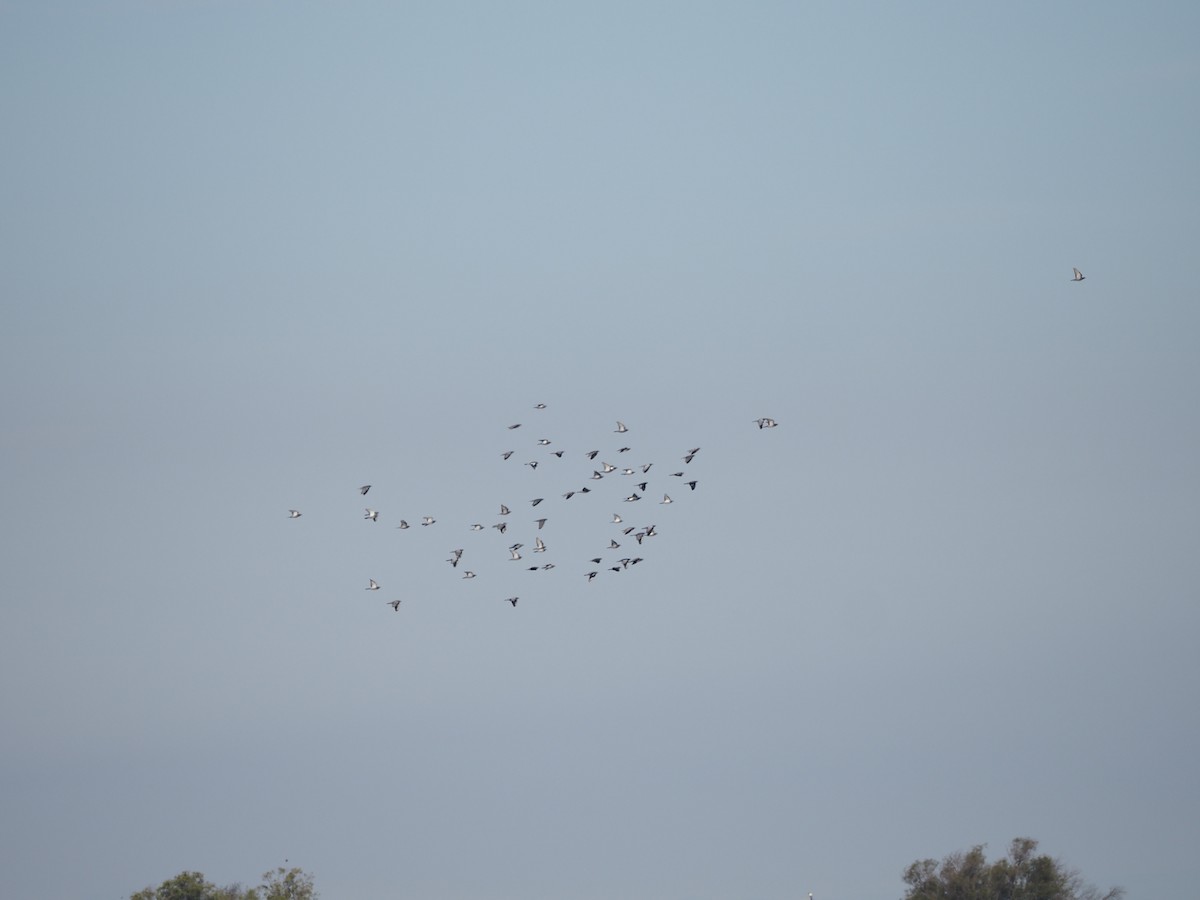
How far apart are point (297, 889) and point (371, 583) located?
18765 mm

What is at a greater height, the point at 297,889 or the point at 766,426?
the point at 766,426

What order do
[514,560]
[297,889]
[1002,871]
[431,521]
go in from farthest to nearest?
[1002,871] → [297,889] → [514,560] → [431,521]

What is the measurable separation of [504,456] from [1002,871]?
42.5 m

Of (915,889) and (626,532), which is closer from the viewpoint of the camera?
(626,532)

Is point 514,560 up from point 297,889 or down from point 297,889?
up

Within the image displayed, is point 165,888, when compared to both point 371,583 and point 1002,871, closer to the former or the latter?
point 371,583

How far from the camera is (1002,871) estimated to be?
108375 mm

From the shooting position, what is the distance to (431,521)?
80.2 metres

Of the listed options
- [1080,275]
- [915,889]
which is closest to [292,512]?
[1080,275]

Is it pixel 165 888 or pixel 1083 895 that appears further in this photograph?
pixel 1083 895

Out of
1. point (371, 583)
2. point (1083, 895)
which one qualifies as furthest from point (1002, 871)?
point (371, 583)

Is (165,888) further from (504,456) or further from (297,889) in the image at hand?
(504,456)

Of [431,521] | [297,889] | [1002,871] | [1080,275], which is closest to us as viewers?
[1080,275]

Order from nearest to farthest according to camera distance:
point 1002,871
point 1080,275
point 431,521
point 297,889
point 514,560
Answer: point 1080,275 → point 431,521 → point 514,560 → point 297,889 → point 1002,871
